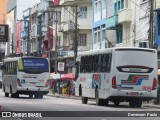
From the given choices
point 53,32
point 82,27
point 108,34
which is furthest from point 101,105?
point 53,32

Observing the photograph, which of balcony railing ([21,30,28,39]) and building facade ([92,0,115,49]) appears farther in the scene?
balcony railing ([21,30,28,39])

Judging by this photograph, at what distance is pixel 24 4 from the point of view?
11844 cm

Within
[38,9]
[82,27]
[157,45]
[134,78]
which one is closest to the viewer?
[134,78]

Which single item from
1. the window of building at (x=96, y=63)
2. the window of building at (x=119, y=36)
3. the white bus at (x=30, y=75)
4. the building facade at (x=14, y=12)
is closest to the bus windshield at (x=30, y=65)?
the white bus at (x=30, y=75)

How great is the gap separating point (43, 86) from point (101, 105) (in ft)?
42.1

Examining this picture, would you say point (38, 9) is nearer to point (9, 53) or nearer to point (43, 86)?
point (9, 53)

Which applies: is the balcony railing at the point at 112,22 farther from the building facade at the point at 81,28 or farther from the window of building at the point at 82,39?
the window of building at the point at 82,39

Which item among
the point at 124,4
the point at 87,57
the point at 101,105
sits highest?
the point at 124,4

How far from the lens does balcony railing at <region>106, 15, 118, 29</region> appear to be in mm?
63250

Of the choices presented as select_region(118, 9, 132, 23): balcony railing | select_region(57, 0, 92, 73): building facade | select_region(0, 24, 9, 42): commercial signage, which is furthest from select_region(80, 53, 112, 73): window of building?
select_region(57, 0, 92, 73): building facade

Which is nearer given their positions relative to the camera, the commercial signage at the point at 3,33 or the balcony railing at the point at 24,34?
the commercial signage at the point at 3,33

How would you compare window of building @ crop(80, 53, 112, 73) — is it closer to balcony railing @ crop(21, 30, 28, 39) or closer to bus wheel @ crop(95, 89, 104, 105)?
bus wheel @ crop(95, 89, 104, 105)

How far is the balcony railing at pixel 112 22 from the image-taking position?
208 ft

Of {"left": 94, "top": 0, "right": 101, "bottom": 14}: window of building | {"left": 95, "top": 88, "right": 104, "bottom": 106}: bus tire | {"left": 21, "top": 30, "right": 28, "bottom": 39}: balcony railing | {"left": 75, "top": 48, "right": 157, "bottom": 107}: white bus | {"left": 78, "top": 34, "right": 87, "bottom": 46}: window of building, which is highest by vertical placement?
{"left": 94, "top": 0, "right": 101, "bottom": 14}: window of building
